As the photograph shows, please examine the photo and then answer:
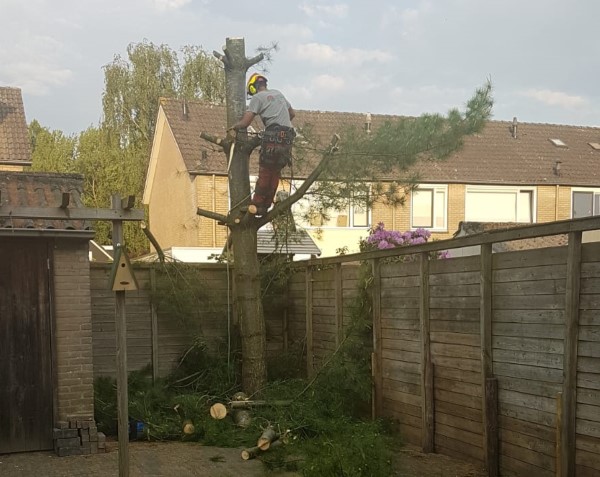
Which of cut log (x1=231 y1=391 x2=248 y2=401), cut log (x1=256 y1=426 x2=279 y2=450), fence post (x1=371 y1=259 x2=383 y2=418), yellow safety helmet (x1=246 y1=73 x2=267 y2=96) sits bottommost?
cut log (x1=256 y1=426 x2=279 y2=450)

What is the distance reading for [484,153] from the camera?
27.2 meters

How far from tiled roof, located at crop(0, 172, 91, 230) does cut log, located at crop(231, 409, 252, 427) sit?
9.97 ft

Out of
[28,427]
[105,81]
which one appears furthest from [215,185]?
[105,81]

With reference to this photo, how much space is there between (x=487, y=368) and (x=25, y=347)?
531cm

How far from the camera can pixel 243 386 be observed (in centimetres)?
1045

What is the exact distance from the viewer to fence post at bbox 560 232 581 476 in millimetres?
5969

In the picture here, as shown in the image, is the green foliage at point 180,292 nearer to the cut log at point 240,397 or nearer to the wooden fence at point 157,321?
the wooden fence at point 157,321

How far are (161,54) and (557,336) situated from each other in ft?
120

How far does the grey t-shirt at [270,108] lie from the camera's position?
30.6ft

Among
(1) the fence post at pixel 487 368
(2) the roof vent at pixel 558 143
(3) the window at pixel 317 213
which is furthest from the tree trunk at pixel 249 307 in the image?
(2) the roof vent at pixel 558 143

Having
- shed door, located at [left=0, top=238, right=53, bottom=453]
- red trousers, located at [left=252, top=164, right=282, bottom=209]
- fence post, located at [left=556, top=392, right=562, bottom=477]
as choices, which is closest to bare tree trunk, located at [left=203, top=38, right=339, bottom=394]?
red trousers, located at [left=252, top=164, right=282, bottom=209]

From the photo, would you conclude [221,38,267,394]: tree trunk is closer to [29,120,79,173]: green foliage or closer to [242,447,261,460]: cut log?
[242,447,261,460]: cut log

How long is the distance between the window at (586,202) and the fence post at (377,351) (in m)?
19.3

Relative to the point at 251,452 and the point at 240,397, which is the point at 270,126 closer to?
the point at 240,397
